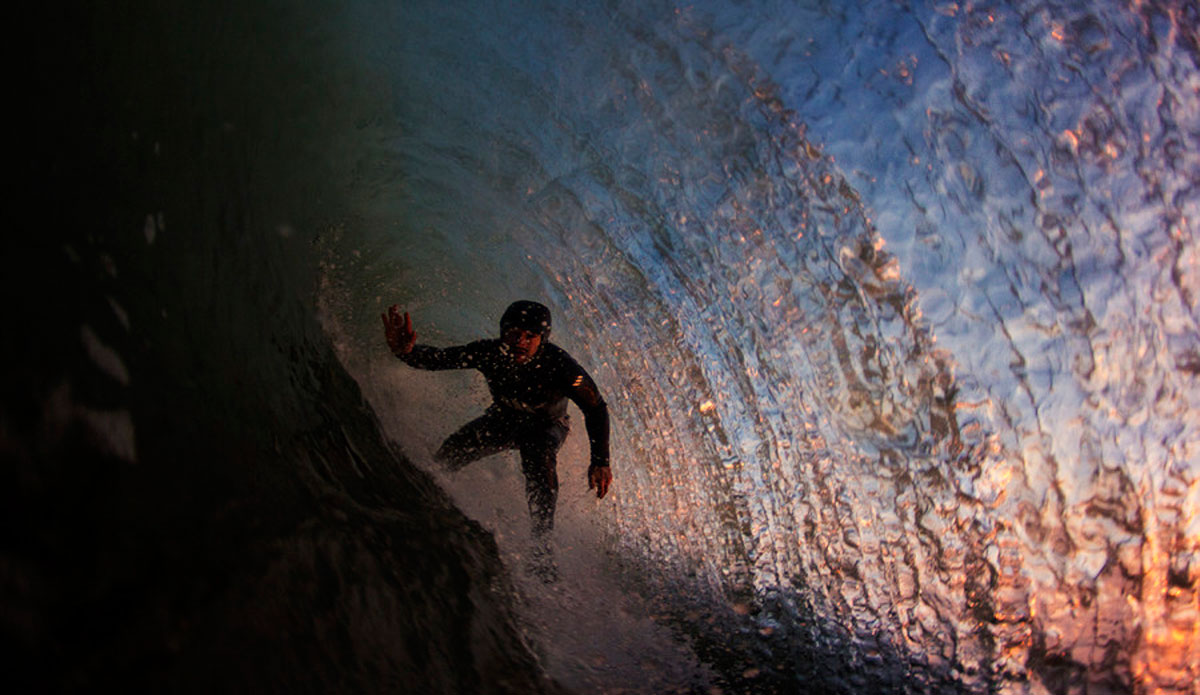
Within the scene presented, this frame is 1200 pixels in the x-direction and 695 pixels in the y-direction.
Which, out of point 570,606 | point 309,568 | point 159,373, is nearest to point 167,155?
point 159,373

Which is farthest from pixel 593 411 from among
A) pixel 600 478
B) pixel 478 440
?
pixel 478 440

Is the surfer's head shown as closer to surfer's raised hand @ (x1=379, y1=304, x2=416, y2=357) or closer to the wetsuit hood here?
the wetsuit hood

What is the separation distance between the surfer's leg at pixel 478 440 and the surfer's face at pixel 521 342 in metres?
0.57

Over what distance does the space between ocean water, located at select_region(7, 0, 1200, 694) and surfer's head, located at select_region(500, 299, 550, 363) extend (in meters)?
0.96

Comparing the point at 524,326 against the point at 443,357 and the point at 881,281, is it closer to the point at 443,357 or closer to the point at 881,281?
the point at 443,357

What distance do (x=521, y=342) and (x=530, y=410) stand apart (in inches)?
21.2

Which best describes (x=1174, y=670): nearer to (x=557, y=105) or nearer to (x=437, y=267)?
(x=557, y=105)

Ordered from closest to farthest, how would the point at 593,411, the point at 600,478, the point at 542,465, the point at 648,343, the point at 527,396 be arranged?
the point at 600,478
the point at 593,411
the point at 527,396
the point at 542,465
the point at 648,343

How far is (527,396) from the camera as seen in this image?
390cm

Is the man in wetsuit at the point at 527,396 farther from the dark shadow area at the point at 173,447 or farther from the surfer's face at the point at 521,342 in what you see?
the dark shadow area at the point at 173,447

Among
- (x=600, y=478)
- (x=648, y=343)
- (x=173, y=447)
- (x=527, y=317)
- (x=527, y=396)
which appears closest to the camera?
(x=173, y=447)

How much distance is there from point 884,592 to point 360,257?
4.53 meters

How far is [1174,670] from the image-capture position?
3.26 m

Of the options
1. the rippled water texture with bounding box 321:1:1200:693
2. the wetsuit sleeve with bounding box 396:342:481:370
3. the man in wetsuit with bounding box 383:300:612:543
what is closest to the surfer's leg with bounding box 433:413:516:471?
the man in wetsuit with bounding box 383:300:612:543
